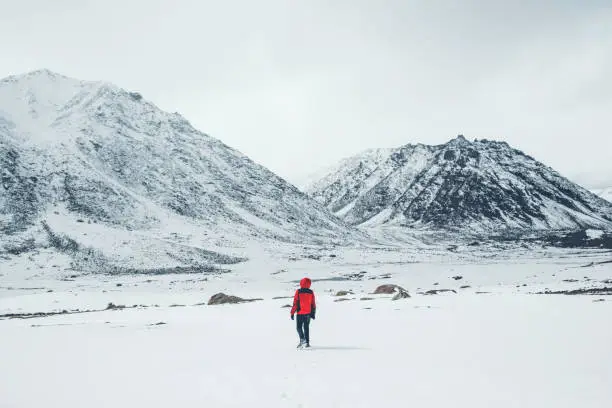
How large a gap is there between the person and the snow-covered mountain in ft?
277

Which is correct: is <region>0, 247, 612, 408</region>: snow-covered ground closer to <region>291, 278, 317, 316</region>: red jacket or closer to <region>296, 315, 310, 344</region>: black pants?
<region>296, 315, 310, 344</region>: black pants

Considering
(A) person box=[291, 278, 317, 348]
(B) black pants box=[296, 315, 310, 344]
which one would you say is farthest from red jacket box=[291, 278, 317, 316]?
(B) black pants box=[296, 315, 310, 344]

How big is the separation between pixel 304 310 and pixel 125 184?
136588mm

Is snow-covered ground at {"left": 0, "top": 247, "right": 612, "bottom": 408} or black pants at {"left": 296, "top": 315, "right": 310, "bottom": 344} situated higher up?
black pants at {"left": 296, "top": 315, "right": 310, "bottom": 344}

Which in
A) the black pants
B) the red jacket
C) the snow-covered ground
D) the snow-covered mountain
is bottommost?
the snow-covered ground

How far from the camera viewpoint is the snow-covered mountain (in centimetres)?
10794

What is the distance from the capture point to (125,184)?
140875mm

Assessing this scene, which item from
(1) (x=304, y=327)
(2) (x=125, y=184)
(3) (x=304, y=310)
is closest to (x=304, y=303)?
(3) (x=304, y=310)

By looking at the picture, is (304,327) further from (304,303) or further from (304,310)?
(304,303)

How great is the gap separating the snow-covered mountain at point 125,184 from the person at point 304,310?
84.4 meters

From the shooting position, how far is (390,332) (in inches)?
656

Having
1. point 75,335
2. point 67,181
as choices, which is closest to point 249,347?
point 75,335

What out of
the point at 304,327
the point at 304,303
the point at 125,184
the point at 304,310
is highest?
the point at 125,184

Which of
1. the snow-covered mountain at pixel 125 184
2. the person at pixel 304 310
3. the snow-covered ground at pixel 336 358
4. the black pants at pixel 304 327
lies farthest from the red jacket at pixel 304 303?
the snow-covered mountain at pixel 125 184
